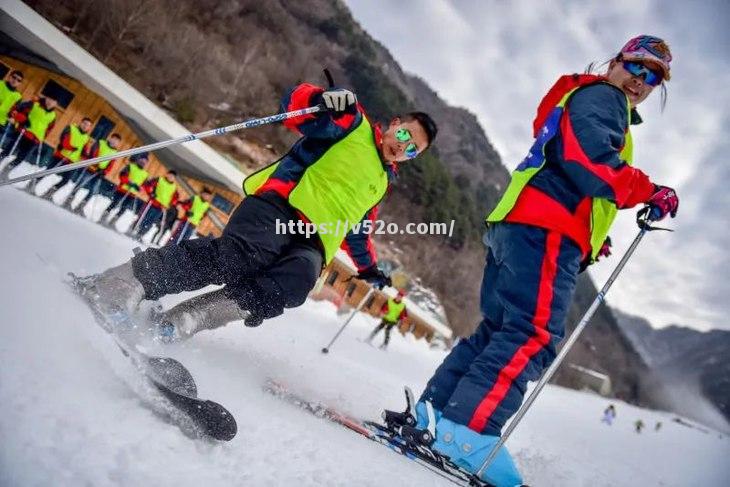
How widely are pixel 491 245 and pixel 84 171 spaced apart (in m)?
10.2

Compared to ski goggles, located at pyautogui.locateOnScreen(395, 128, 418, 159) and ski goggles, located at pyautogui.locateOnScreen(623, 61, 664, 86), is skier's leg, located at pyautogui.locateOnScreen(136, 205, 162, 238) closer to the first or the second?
ski goggles, located at pyautogui.locateOnScreen(395, 128, 418, 159)

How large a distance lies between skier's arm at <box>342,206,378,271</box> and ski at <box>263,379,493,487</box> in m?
1.31

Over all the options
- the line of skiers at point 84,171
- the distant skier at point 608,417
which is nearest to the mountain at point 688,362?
the distant skier at point 608,417

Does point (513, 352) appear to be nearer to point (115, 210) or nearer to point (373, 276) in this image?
point (373, 276)

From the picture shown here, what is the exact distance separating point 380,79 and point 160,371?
4912cm

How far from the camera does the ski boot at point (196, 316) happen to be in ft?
6.31

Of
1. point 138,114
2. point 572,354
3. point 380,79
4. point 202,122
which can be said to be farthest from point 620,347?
point 138,114

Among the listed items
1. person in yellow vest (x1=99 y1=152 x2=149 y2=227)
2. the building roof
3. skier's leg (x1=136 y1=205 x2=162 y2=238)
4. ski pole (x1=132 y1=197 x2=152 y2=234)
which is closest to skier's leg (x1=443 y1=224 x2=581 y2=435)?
person in yellow vest (x1=99 y1=152 x2=149 y2=227)

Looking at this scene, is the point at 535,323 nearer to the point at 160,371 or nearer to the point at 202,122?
the point at 160,371

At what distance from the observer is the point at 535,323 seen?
6.07 ft

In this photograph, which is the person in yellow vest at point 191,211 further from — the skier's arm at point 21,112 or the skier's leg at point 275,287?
the skier's leg at point 275,287

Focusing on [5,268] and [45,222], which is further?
[45,222]

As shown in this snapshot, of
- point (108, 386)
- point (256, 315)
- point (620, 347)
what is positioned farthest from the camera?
point (620, 347)

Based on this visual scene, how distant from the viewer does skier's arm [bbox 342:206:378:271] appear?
312 centimetres
